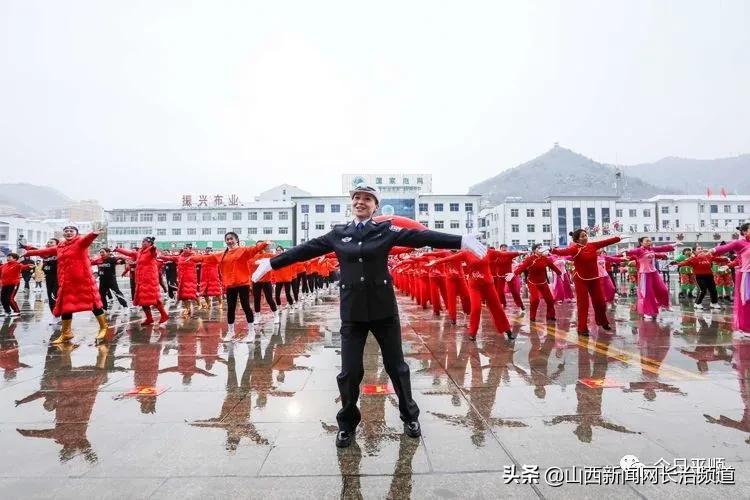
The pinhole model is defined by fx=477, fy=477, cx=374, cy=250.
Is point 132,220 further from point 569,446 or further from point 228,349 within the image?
point 569,446

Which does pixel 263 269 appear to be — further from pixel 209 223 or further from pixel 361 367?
pixel 209 223

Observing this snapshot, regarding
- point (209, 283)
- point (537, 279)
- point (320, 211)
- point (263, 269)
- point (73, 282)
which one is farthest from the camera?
point (320, 211)

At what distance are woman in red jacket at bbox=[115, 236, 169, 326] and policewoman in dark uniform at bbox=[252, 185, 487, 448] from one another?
6.93 meters

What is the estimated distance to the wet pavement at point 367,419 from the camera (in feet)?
8.72

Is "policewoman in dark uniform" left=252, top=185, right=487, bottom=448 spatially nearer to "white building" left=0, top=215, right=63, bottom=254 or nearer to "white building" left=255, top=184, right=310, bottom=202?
"white building" left=0, top=215, right=63, bottom=254

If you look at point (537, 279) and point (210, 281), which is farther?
point (210, 281)

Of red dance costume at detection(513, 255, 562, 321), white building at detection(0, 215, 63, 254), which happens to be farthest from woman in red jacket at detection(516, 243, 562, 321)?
white building at detection(0, 215, 63, 254)

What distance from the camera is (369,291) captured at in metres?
3.45

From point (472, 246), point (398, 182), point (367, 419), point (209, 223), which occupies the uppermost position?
point (398, 182)

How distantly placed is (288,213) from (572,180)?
387ft

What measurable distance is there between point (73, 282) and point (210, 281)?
6037 millimetres

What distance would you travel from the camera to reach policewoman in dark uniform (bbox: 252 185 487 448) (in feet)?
11.1

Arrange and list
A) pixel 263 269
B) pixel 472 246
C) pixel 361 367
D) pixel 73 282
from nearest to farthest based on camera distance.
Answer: pixel 361 367 → pixel 472 246 → pixel 263 269 → pixel 73 282

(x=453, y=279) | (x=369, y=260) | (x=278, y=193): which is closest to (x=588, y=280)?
(x=453, y=279)
